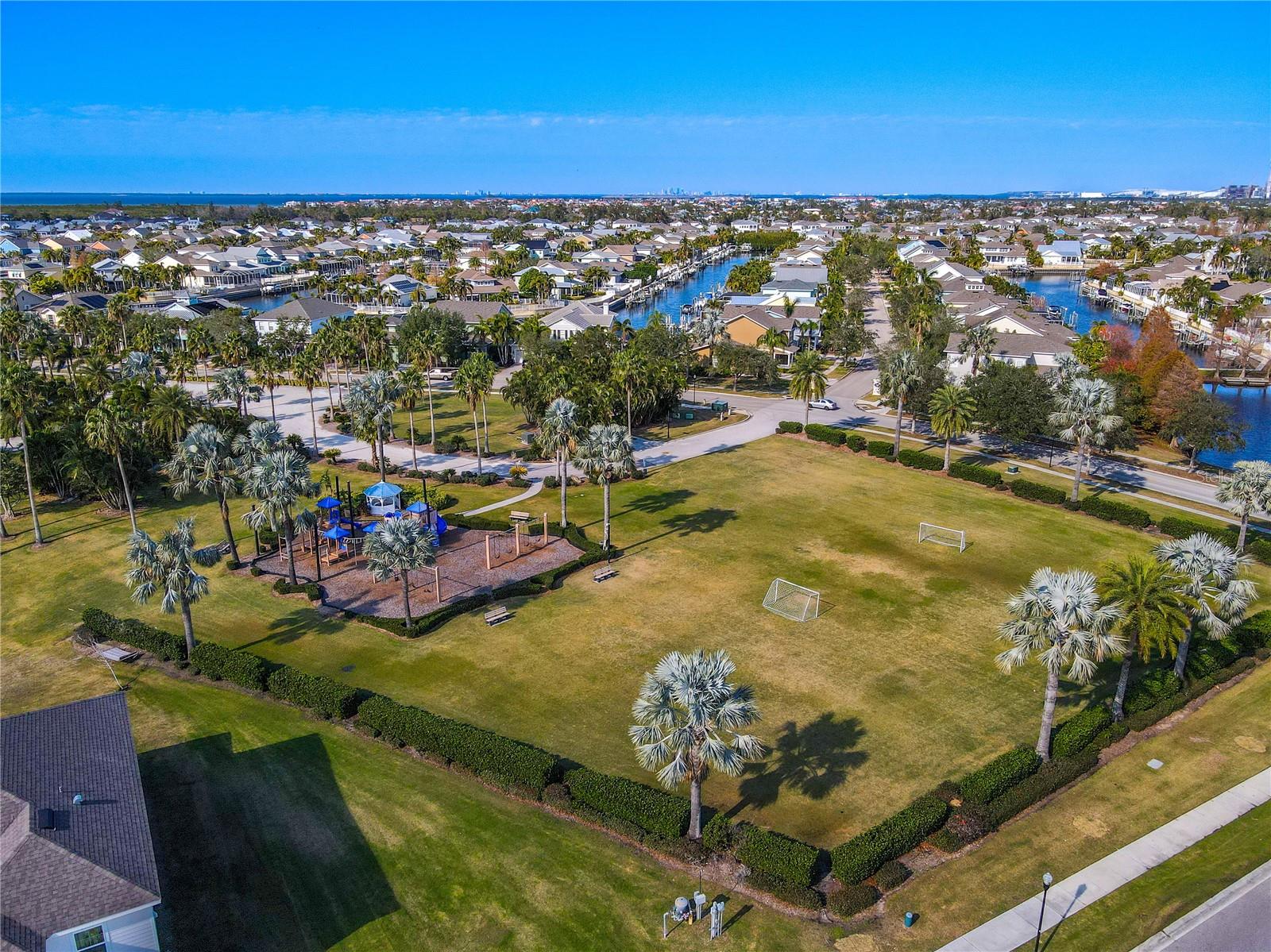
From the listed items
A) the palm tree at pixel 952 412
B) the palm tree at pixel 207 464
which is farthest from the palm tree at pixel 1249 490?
the palm tree at pixel 207 464

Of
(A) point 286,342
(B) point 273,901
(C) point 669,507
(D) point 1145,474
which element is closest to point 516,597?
(C) point 669,507

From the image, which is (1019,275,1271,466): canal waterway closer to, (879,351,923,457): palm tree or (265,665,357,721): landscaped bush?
(879,351,923,457): palm tree

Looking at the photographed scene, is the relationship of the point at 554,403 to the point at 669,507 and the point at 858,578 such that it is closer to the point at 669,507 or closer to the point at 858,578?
the point at 669,507

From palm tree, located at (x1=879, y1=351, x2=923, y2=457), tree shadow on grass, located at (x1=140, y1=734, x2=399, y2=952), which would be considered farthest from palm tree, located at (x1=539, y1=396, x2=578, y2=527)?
palm tree, located at (x1=879, y1=351, x2=923, y2=457)

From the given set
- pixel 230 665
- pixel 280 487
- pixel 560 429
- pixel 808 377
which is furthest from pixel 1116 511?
pixel 230 665

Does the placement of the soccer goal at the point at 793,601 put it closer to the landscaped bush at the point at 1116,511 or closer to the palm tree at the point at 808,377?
the landscaped bush at the point at 1116,511

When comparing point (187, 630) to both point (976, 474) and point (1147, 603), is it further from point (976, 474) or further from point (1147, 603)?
point (976, 474)
